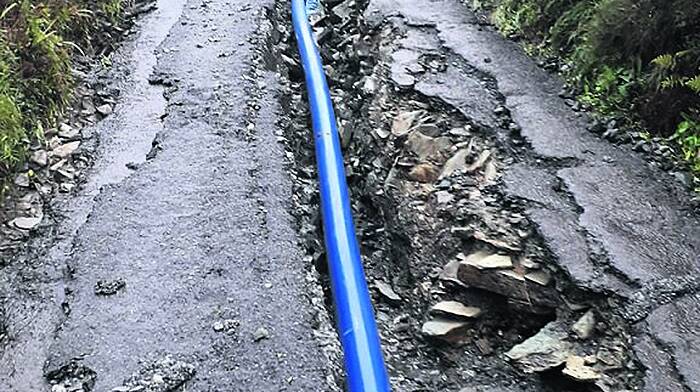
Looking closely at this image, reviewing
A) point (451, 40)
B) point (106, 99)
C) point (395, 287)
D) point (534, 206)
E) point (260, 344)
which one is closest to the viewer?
point (260, 344)

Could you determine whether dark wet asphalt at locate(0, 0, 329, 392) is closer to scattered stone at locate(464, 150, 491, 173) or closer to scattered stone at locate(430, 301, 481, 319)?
scattered stone at locate(430, 301, 481, 319)

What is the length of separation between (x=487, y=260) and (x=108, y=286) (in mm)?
1665

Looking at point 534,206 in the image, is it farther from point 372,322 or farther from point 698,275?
point 372,322

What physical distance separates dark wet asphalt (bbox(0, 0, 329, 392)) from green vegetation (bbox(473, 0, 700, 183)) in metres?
1.89

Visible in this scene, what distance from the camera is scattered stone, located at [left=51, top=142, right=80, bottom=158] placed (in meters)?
3.66

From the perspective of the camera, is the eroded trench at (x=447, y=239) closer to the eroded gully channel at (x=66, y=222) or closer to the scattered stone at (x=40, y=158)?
the eroded gully channel at (x=66, y=222)

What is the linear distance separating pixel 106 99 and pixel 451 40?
7.72 ft

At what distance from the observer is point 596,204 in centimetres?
302

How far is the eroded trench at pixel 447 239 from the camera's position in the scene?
2.63m

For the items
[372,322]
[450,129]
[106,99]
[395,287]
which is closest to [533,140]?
[450,129]

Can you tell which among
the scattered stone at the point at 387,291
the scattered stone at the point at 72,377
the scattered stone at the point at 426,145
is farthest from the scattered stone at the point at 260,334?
the scattered stone at the point at 426,145

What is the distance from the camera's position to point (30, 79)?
12.5ft

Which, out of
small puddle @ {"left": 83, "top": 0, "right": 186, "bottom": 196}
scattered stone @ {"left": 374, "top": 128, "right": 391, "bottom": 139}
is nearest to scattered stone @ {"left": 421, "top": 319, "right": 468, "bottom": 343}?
scattered stone @ {"left": 374, "top": 128, "right": 391, "bottom": 139}

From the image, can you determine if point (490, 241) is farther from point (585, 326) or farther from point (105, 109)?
point (105, 109)
